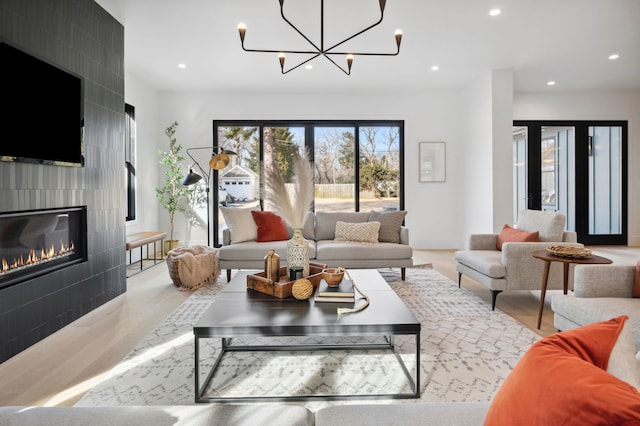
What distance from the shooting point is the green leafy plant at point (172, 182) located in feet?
20.8

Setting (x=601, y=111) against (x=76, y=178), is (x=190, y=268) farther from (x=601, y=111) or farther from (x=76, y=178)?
(x=601, y=111)

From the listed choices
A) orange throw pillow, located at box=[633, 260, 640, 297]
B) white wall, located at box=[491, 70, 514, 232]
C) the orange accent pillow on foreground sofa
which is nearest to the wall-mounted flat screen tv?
the orange accent pillow on foreground sofa

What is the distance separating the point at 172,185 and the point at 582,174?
→ 7.30 m

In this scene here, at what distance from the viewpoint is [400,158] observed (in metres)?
7.11

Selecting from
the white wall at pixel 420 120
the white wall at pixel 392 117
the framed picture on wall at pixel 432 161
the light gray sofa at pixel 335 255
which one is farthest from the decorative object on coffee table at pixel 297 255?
the framed picture on wall at pixel 432 161

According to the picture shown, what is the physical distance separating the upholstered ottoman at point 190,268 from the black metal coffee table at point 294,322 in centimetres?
186

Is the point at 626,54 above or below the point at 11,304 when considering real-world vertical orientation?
above

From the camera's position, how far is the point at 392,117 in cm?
703

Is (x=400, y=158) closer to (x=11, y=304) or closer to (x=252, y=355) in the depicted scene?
(x=252, y=355)

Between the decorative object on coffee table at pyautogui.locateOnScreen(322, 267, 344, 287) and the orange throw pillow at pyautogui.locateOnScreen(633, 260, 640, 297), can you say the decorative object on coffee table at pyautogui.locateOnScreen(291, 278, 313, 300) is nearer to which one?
the decorative object on coffee table at pyautogui.locateOnScreen(322, 267, 344, 287)

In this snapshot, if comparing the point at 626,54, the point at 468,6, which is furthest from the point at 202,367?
the point at 626,54

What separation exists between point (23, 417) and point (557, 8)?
4.91m

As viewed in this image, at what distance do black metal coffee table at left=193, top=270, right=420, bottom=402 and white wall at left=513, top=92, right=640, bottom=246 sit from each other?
6.18 meters

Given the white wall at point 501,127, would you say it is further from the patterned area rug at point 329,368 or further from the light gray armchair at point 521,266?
the patterned area rug at point 329,368
